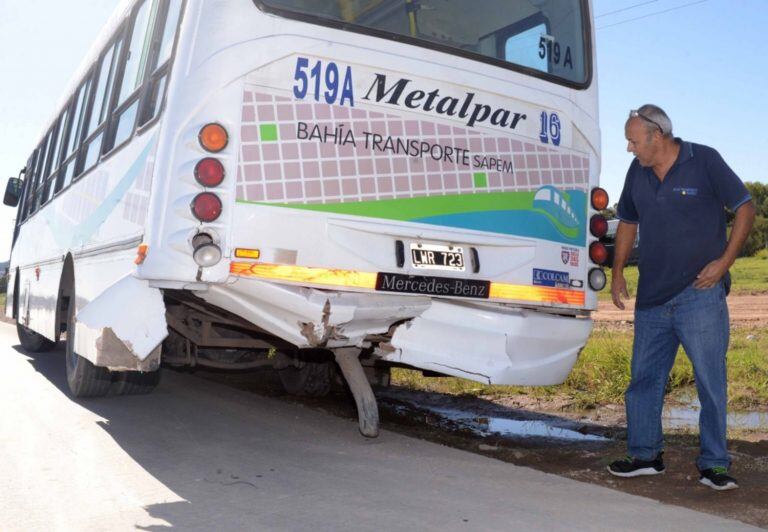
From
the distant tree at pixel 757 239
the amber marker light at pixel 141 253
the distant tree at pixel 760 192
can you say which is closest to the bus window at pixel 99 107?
the amber marker light at pixel 141 253

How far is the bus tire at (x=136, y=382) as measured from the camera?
25.5 feet

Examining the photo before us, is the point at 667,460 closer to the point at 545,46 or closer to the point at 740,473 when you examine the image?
the point at 740,473

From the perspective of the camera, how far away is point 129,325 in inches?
203

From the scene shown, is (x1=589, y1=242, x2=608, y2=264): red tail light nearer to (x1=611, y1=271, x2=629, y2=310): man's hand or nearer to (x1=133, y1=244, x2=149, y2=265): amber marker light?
(x1=611, y1=271, x2=629, y2=310): man's hand

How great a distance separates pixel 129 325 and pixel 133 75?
Result: 2146 mm

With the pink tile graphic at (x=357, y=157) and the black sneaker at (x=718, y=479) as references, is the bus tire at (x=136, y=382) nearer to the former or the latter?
the pink tile graphic at (x=357, y=157)

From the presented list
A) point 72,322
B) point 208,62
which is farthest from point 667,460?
point 72,322

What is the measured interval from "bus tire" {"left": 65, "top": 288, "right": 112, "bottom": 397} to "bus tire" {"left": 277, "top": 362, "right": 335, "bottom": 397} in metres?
1.75

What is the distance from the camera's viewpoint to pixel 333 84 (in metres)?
5.20

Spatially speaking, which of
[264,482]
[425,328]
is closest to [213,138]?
[425,328]

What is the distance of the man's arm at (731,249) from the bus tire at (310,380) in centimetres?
426

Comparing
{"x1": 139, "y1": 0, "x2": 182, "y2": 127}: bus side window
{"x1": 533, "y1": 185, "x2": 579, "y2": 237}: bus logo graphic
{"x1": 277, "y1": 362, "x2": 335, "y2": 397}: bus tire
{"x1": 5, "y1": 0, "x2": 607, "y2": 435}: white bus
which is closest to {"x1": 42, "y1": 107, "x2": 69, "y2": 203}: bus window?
{"x1": 5, "y1": 0, "x2": 607, "y2": 435}: white bus

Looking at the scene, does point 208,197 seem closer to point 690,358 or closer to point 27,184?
point 690,358

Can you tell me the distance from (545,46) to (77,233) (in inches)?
169
